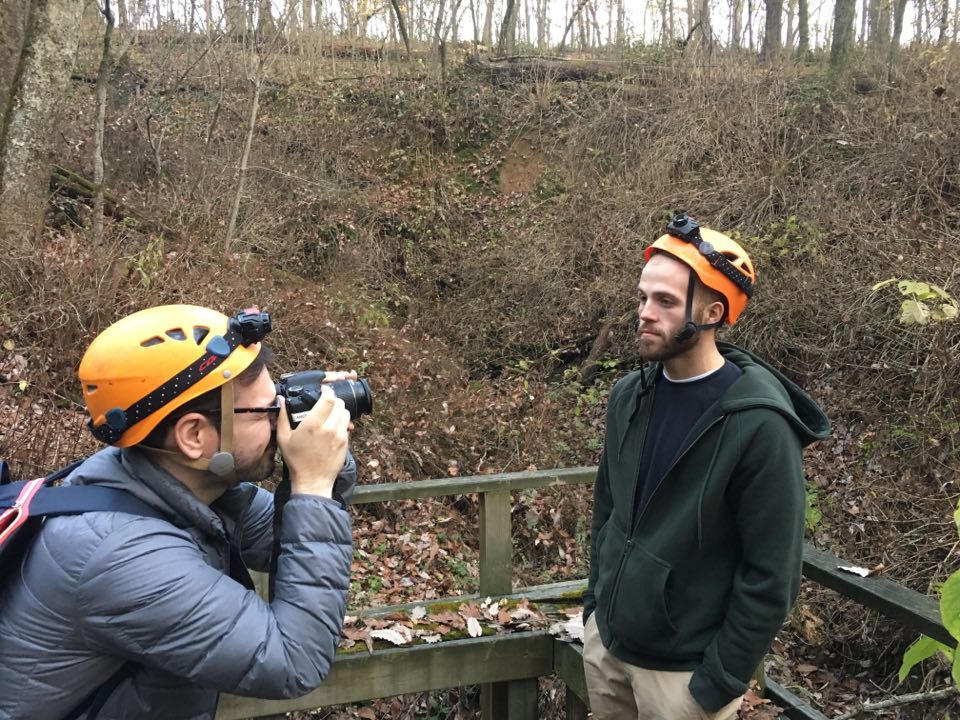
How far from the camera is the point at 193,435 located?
1501mm

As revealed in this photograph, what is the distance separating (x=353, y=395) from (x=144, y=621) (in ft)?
2.24

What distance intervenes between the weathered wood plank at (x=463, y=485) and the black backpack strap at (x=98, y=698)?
1.75 m

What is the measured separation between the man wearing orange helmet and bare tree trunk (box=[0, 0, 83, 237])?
7.03m

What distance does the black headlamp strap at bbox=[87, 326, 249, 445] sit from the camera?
1.43 m

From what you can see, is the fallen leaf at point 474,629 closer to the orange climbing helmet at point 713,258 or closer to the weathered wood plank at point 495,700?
the weathered wood plank at point 495,700

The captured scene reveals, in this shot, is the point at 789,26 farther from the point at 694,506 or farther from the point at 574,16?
the point at 694,506

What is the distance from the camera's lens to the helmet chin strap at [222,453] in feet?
4.91

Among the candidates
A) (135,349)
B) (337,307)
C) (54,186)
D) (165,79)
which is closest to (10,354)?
(54,186)

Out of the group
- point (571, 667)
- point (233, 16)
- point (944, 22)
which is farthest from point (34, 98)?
point (944, 22)

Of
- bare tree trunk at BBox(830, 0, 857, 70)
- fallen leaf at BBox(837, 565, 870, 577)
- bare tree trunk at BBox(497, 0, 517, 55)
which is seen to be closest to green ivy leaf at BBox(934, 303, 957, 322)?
fallen leaf at BBox(837, 565, 870, 577)

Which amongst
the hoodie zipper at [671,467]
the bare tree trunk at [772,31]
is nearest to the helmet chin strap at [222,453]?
the hoodie zipper at [671,467]

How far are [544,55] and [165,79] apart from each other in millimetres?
8185

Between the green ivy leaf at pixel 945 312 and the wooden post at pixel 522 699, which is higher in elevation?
the green ivy leaf at pixel 945 312

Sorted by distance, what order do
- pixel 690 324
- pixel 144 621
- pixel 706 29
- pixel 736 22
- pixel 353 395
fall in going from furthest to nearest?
pixel 736 22 → pixel 706 29 → pixel 690 324 → pixel 353 395 → pixel 144 621
